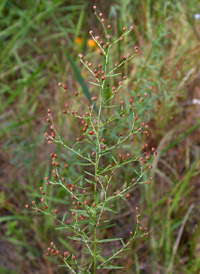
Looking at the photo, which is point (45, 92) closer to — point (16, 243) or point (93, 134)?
point (16, 243)

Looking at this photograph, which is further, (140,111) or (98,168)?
(140,111)

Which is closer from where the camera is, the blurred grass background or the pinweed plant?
the pinweed plant

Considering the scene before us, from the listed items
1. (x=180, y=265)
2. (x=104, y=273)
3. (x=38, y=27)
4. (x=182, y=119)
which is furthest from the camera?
(x=38, y=27)

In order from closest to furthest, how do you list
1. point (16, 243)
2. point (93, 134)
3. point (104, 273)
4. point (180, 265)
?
point (93, 134) < point (104, 273) < point (180, 265) < point (16, 243)

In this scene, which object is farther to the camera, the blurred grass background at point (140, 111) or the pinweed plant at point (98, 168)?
the blurred grass background at point (140, 111)

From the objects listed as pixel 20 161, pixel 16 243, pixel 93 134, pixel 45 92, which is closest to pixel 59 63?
pixel 45 92

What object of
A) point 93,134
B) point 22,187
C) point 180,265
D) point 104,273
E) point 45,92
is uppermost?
point 93,134

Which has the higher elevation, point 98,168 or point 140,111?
point 98,168

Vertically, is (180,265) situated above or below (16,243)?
below
